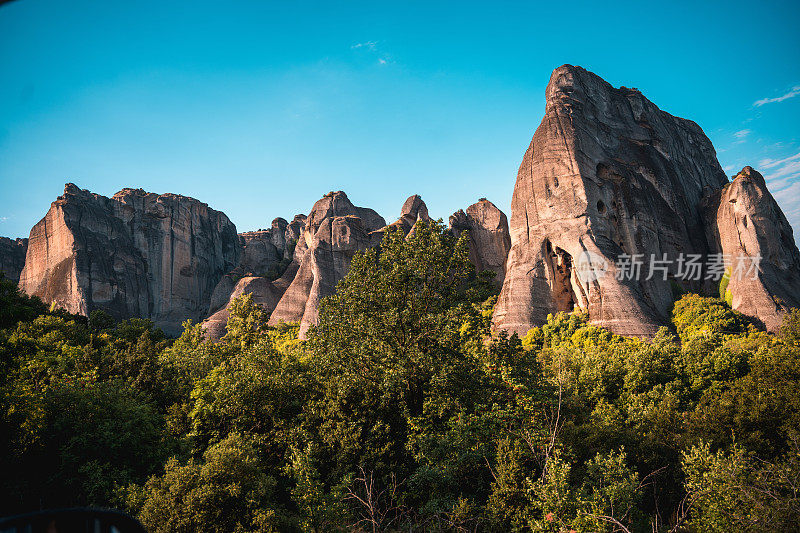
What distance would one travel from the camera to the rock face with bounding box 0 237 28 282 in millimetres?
63400

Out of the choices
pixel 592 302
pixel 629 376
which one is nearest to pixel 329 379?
pixel 629 376

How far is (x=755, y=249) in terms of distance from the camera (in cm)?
3975

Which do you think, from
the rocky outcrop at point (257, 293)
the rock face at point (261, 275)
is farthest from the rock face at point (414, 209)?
the rocky outcrop at point (257, 293)

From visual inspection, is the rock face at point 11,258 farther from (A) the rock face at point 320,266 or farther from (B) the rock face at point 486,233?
(B) the rock face at point 486,233

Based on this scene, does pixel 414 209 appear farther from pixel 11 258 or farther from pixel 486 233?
pixel 11 258

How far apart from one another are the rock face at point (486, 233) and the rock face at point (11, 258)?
6070 cm

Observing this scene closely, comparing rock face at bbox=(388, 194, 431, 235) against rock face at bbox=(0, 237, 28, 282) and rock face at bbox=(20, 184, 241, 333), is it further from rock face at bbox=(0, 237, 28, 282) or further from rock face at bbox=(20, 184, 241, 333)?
rock face at bbox=(0, 237, 28, 282)

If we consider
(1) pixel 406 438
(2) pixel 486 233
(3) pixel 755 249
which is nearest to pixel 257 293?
(2) pixel 486 233

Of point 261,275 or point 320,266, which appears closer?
point 320,266

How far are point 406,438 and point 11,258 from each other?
7454 centimetres

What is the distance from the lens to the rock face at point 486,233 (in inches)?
2046

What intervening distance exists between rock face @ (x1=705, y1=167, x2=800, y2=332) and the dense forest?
72.3 feet

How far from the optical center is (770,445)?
47.2ft

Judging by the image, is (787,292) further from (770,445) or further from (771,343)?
(770,445)
